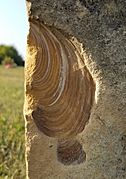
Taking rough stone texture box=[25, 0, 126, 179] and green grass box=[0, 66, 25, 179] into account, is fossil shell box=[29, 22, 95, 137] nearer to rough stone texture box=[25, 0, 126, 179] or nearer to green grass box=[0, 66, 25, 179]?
rough stone texture box=[25, 0, 126, 179]

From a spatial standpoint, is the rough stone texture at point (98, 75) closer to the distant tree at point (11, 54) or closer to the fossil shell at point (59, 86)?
the fossil shell at point (59, 86)

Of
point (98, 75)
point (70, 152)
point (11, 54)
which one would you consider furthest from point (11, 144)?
point (11, 54)

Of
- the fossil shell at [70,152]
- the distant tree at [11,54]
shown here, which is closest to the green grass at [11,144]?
the fossil shell at [70,152]

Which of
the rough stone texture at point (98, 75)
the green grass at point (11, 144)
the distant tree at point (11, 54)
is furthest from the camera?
the distant tree at point (11, 54)

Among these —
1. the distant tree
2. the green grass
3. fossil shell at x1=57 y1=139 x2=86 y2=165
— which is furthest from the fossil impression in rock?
the distant tree

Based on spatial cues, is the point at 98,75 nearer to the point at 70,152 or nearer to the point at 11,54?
the point at 70,152

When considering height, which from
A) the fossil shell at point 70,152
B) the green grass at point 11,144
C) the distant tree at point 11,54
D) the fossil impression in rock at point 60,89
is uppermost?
the fossil impression in rock at point 60,89
